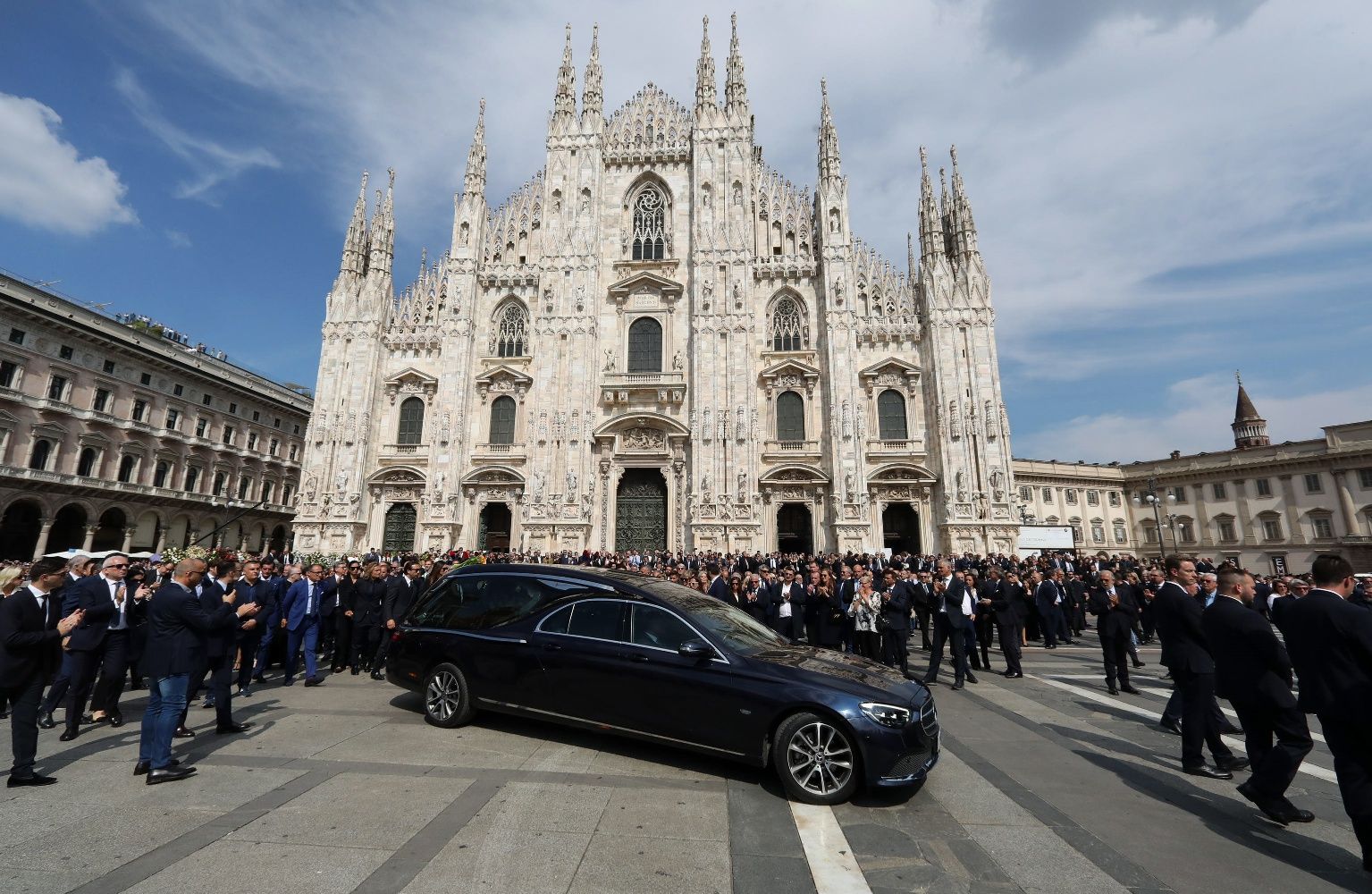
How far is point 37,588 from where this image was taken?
213 inches

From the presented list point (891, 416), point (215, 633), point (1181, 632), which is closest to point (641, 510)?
point (891, 416)

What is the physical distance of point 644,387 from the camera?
89.1ft

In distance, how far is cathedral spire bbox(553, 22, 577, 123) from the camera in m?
30.1

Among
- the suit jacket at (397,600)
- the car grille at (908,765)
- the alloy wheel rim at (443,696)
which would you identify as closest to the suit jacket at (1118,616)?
the car grille at (908,765)


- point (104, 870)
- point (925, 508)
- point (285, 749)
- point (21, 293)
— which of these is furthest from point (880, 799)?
point (21, 293)

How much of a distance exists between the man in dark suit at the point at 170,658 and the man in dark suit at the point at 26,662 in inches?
26.8

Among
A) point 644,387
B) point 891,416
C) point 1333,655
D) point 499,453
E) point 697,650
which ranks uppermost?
point 644,387

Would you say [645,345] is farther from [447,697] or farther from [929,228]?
[447,697]

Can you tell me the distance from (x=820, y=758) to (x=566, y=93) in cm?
3363

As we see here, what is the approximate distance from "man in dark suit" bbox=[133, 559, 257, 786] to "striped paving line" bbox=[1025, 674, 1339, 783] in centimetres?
1025

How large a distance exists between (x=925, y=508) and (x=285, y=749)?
949 inches

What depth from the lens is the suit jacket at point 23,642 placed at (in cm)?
493

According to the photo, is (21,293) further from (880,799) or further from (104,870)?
(880,799)

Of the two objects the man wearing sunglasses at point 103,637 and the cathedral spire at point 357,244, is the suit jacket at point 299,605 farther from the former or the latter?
the cathedral spire at point 357,244
